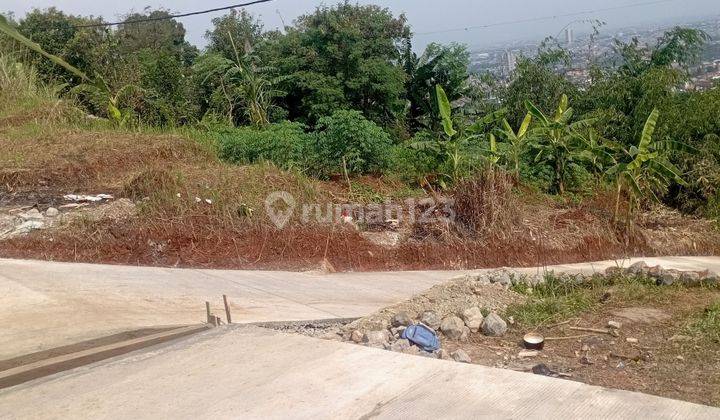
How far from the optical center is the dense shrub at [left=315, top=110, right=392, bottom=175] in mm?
10997

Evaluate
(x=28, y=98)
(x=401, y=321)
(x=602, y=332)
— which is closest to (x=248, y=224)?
(x=401, y=321)

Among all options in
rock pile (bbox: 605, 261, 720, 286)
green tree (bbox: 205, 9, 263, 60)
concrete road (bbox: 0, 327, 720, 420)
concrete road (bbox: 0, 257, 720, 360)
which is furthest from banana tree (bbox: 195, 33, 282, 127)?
concrete road (bbox: 0, 327, 720, 420)

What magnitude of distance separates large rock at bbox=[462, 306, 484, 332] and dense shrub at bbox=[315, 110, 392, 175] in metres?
5.34

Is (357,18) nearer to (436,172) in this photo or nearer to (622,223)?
(436,172)

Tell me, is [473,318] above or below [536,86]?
below

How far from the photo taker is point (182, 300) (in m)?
6.48

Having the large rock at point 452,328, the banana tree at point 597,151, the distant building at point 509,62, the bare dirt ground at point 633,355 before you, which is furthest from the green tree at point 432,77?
the large rock at point 452,328

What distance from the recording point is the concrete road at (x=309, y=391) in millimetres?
3721

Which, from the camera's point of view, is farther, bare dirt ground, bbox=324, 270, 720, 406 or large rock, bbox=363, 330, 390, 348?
large rock, bbox=363, 330, 390, 348

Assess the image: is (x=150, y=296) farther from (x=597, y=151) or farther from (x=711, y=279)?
(x=597, y=151)

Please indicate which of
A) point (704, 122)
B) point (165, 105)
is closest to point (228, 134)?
point (165, 105)

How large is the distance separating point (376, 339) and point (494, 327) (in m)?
1.02

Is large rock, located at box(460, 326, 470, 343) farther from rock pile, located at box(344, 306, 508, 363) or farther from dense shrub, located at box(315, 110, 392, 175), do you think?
dense shrub, located at box(315, 110, 392, 175)

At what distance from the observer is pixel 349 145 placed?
11.1 metres
